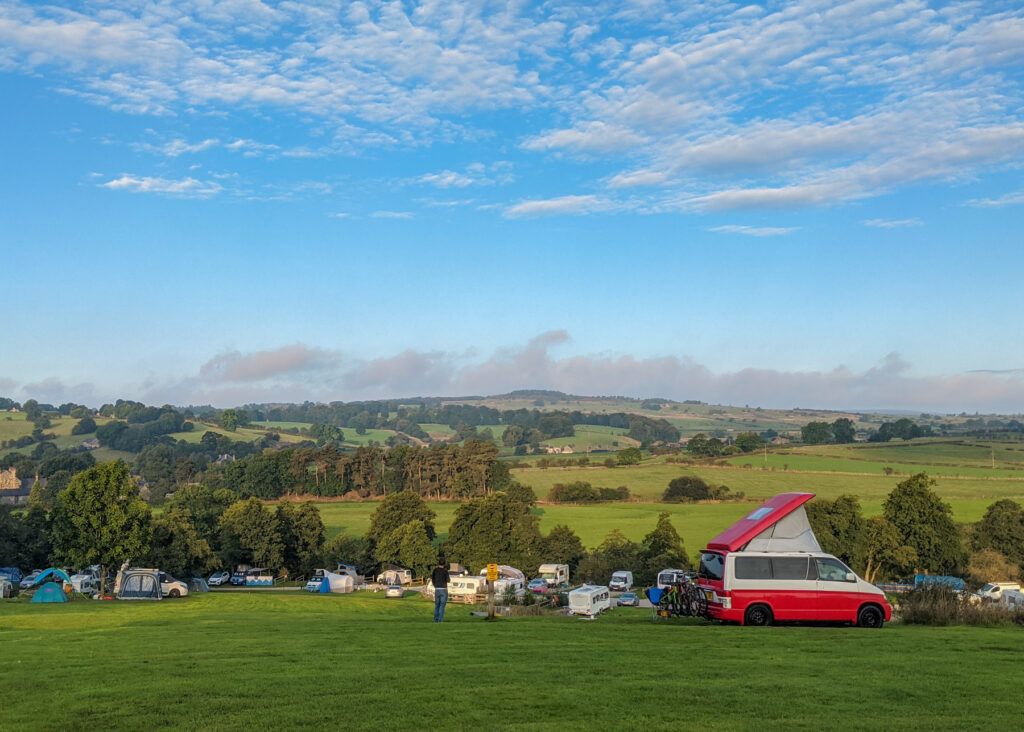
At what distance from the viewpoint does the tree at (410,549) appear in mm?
67812

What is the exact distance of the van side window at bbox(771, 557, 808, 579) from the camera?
63.2 ft

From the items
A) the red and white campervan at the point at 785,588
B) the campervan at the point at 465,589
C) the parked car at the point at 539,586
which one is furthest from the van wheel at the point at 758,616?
the parked car at the point at 539,586

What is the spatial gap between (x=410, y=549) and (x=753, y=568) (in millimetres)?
52030

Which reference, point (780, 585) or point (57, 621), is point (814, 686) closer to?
point (780, 585)

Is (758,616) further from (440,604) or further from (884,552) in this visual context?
(884,552)

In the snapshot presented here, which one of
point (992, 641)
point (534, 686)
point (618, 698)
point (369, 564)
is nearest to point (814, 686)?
point (618, 698)

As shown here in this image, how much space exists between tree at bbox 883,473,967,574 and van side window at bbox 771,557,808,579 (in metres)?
48.0

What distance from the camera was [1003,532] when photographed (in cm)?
6297

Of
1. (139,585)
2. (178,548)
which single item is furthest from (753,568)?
(178,548)

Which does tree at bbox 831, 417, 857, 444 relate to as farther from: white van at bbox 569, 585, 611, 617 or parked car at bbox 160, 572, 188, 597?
parked car at bbox 160, 572, 188, 597

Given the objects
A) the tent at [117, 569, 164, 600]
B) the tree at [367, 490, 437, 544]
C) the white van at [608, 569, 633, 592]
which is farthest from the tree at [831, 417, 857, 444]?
the tent at [117, 569, 164, 600]

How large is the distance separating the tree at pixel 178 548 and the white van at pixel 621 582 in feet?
111

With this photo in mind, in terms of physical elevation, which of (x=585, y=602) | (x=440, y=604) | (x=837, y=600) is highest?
(x=837, y=600)

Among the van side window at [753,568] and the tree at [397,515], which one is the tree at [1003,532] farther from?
the van side window at [753,568]
